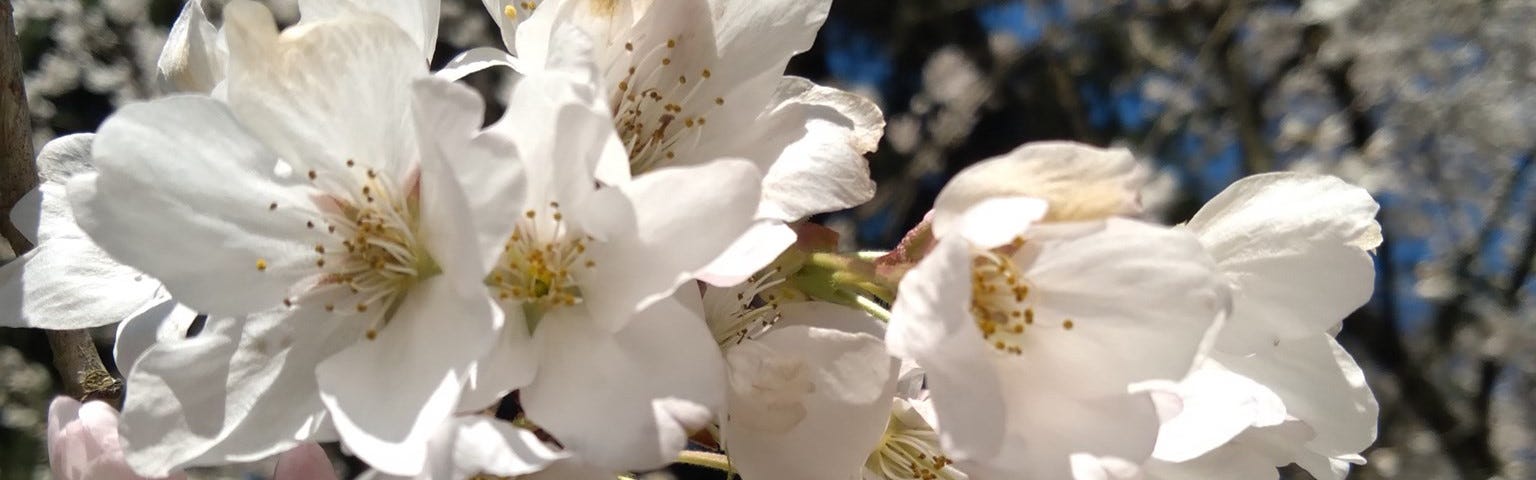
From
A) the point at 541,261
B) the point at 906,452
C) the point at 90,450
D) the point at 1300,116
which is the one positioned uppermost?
the point at 541,261

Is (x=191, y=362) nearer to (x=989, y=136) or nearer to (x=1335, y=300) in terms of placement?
(x=1335, y=300)

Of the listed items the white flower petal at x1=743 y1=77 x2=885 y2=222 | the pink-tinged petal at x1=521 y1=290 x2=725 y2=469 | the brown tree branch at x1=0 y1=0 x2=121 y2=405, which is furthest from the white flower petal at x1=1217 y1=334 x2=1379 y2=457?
the brown tree branch at x1=0 y1=0 x2=121 y2=405

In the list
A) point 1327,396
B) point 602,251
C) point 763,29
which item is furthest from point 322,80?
point 1327,396

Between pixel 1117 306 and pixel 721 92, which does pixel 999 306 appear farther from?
pixel 721 92

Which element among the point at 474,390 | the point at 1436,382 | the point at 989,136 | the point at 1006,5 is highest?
the point at 474,390

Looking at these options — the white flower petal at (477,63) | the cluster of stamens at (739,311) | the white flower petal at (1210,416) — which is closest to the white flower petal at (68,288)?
the white flower petal at (477,63)

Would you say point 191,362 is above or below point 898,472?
above

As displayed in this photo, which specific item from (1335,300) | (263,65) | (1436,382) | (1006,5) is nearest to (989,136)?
(1006,5)

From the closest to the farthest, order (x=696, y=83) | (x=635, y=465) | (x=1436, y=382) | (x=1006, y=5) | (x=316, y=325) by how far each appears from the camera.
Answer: (x=635, y=465) → (x=316, y=325) → (x=696, y=83) → (x=1436, y=382) → (x=1006, y=5)
